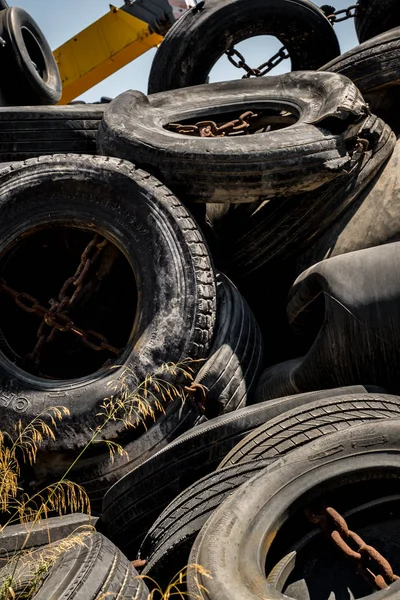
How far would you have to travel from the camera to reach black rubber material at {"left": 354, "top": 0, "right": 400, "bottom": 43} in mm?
5039

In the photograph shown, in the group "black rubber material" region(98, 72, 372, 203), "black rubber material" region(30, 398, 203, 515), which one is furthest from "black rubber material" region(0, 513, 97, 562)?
"black rubber material" region(98, 72, 372, 203)

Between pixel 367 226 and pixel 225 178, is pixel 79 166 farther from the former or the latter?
pixel 367 226

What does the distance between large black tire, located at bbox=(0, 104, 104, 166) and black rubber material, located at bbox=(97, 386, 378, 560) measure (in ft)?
5.85

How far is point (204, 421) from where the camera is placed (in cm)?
307

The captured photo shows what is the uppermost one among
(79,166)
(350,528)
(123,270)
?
(79,166)

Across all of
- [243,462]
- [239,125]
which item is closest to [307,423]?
[243,462]

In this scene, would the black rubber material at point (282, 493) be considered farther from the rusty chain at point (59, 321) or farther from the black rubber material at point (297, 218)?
the black rubber material at point (297, 218)

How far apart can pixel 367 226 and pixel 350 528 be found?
1.61 meters

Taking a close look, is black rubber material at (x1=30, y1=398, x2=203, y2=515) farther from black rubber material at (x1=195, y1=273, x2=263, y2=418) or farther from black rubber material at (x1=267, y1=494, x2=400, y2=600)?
black rubber material at (x1=267, y1=494, x2=400, y2=600)

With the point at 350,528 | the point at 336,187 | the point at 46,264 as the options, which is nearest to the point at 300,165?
the point at 336,187

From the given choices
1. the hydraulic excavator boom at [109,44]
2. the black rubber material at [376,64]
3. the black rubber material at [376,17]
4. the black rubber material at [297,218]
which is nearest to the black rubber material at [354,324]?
Answer: the black rubber material at [297,218]

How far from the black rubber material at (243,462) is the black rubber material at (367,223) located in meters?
0.97

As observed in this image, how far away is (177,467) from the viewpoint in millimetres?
2684

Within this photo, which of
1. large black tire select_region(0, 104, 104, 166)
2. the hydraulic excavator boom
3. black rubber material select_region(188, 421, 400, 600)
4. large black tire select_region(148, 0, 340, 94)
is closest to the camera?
black rubber material select_region(188, 421, 400, 600)
